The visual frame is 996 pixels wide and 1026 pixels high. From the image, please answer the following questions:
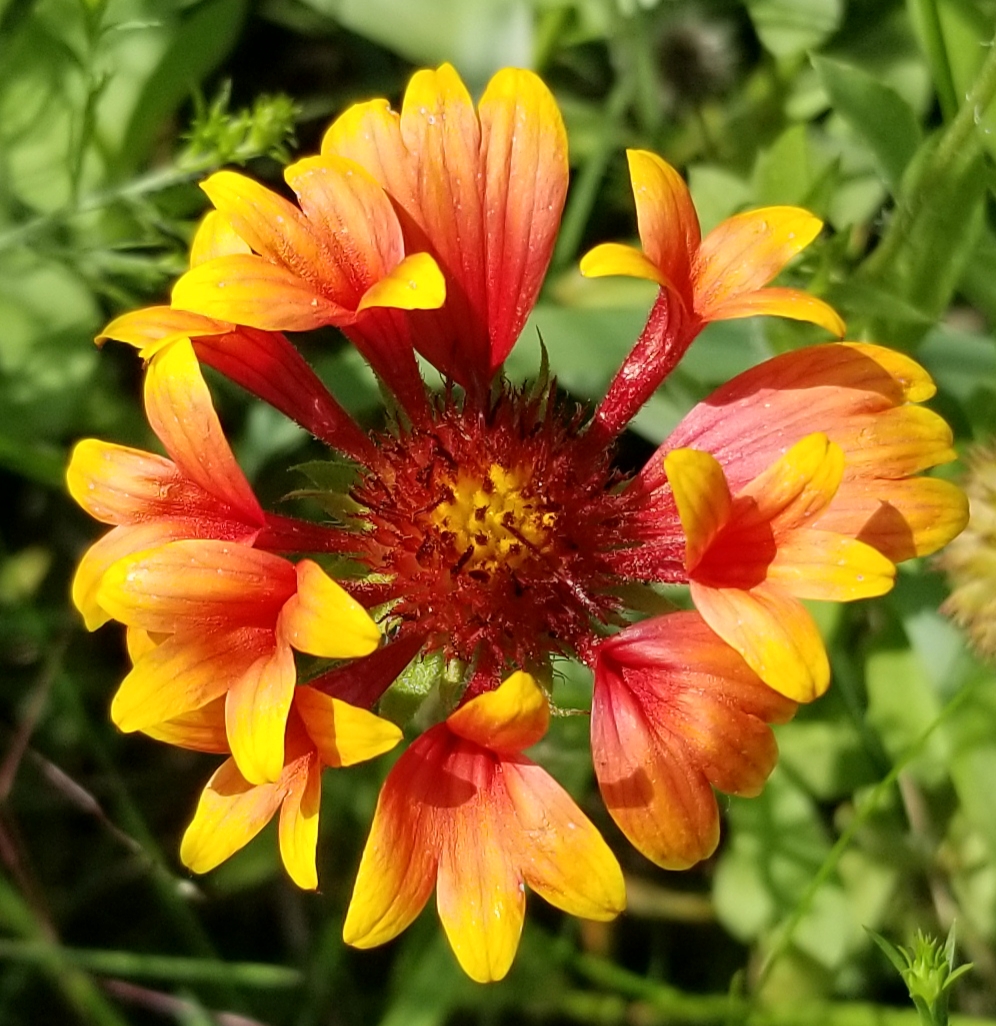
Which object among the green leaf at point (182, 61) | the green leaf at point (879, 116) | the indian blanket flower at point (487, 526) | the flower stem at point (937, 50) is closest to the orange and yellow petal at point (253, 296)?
the indian blanket flower at point (487, 526)

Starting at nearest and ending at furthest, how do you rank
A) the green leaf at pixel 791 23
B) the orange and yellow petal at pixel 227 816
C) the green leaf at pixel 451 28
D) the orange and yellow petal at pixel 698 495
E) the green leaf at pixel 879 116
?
1. the orange and yellow petal at pixel 698 495
2. the orange and yellow petal at pixel 227 816
3. the green leaf at pixel 879 116
4. the green leaf at pixel 791 23
5. the green leaf at pixel 451 28

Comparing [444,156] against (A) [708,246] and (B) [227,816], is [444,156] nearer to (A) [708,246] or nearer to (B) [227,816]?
(A) [708,246]

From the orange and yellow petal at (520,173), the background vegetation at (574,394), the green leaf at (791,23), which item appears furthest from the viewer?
the green leaf at (791,23)

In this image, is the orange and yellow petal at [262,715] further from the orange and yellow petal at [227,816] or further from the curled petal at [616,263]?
the curled petal at [616,263]

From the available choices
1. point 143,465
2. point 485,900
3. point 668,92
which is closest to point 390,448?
point 143,465

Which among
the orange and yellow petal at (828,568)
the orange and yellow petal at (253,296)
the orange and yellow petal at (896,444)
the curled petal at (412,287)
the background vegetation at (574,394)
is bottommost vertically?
the background vegetation at (574,394)

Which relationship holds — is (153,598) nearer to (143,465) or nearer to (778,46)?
(143,465)

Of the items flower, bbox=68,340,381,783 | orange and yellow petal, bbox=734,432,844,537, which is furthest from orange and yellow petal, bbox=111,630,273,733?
orange and yellow petal, bbox=734,432,844,537

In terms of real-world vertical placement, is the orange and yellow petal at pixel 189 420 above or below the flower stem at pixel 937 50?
below

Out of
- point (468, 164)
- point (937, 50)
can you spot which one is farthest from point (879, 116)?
point (468, 164)
